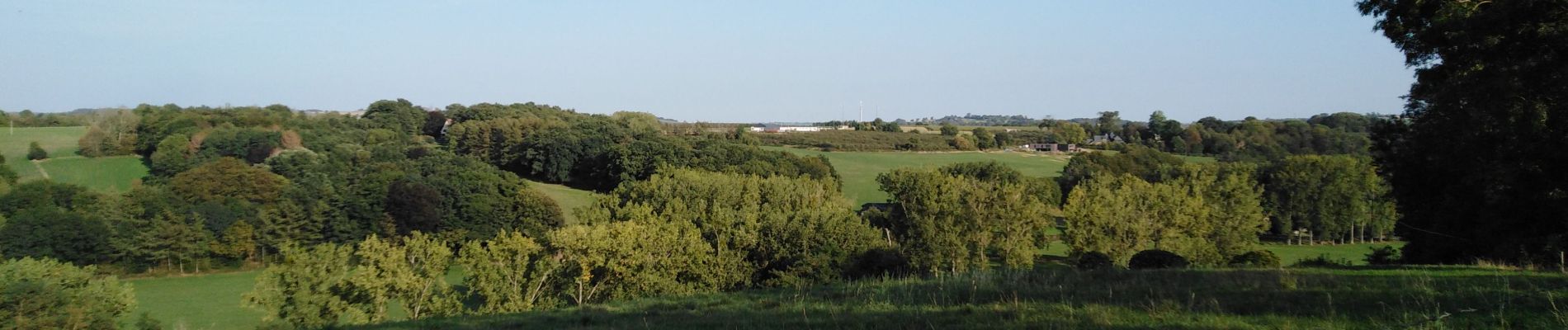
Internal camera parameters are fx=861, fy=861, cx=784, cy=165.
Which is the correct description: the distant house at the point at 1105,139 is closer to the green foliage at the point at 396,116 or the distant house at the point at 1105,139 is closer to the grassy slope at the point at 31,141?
the green foliage at the point at 396,116

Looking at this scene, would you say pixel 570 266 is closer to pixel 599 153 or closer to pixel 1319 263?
pixel 1319 263

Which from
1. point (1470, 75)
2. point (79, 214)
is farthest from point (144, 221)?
point (1470, 75)

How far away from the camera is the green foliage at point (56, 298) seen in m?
22.0

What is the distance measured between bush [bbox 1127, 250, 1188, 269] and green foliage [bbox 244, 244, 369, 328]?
2005 cm

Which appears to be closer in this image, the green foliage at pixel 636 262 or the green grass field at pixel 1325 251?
the green foliage at pixel 636 262

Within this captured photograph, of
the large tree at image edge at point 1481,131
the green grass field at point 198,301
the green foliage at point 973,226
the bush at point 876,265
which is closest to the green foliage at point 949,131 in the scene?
the green foliage at point 973,226

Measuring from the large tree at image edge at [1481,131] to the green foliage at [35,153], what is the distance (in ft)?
261

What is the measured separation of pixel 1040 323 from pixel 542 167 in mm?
75684

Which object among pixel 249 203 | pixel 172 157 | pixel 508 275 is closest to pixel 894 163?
pixel 249 203

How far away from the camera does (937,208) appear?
127 feet

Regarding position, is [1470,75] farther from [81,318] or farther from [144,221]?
[144,221]

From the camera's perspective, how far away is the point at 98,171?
2475 inches

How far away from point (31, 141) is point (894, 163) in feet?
242

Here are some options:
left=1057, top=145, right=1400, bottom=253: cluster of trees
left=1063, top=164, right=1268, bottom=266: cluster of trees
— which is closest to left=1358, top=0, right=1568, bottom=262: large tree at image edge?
left=1063, top=164, right=1268, bottom=266: cluster of trees
